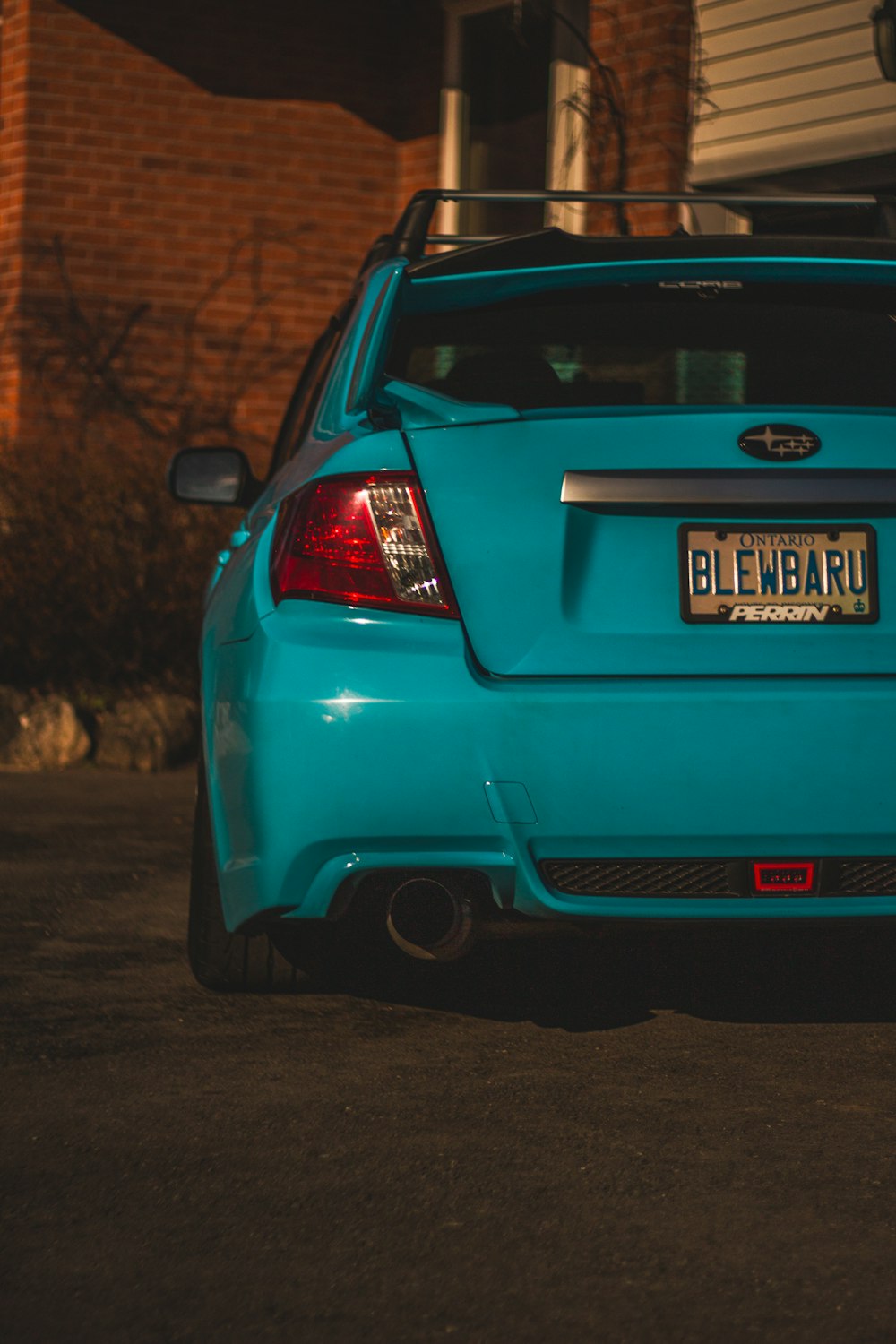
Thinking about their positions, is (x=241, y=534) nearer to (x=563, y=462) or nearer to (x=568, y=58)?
(x=563, y=462)

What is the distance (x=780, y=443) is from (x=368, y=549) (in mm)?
785

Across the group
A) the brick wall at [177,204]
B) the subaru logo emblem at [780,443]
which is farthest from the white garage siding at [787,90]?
the subaru logo emblem at [780,443]

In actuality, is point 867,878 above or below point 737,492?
below

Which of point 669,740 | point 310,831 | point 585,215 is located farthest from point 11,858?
point 585,215

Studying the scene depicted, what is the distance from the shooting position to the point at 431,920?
3.72 m

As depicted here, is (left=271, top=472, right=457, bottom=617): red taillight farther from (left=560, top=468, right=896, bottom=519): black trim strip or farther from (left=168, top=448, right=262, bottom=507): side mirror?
(left=168, top=448, right=262, bottom=507): side mirror

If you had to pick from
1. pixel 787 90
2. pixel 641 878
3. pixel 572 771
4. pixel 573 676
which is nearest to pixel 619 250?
pixel 573 676

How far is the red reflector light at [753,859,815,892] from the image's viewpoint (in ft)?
11.5

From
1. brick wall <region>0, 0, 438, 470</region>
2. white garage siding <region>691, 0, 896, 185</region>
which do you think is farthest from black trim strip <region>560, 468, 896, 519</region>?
brick wall <region>0, 0, 438, 470</region>

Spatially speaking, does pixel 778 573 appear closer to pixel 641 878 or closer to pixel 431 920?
pixel 641 878

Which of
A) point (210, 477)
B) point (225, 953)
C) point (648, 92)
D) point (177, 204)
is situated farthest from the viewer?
point (177, 204)

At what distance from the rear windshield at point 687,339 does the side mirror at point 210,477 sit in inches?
47.2

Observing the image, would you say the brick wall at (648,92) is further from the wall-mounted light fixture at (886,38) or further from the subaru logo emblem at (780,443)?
the subaru logo emblem at (780,443)

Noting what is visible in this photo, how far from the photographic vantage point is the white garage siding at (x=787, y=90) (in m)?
9.24
